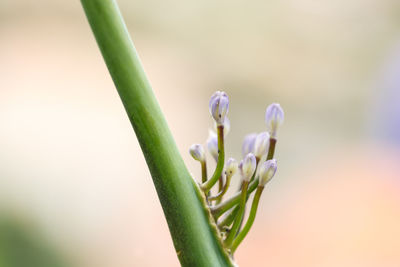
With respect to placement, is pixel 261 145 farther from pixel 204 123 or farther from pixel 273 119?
pixel 204 123

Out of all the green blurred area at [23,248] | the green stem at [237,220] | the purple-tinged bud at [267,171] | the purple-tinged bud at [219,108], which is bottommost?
Result: the green blurred area at [23,248]

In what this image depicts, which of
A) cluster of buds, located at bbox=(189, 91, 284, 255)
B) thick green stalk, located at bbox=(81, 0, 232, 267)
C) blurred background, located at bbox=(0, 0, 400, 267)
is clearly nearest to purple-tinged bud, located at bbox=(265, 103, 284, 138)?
cluster of buds, located at bbox=(189, 91, 284, 255)

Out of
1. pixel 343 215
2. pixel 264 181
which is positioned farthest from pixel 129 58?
pixel 343 215

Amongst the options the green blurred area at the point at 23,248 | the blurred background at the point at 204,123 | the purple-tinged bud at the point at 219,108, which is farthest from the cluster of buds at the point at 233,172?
the green blurred area at the point at 23,248

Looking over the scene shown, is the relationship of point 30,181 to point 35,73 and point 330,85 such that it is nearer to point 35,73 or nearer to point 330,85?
point 35,73

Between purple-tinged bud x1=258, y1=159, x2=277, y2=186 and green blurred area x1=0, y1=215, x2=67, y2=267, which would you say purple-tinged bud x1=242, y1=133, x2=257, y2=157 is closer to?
purple-tinged bud x1=258, y1=159, x2=277, y2=186

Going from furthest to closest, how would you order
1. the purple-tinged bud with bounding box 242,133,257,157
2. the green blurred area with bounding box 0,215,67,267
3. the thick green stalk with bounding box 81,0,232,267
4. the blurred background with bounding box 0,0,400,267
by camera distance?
the blurred background with bounding box 0,0,400,267
the green blurred area with bounding box 0,215,67,267
the purple-tinged bud with bounding box 242,133,257,157
the thick green stalk with bounding box 81,0,232,267

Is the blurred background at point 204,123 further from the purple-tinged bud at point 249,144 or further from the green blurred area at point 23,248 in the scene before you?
the purple-tinged bud at point 249,144
